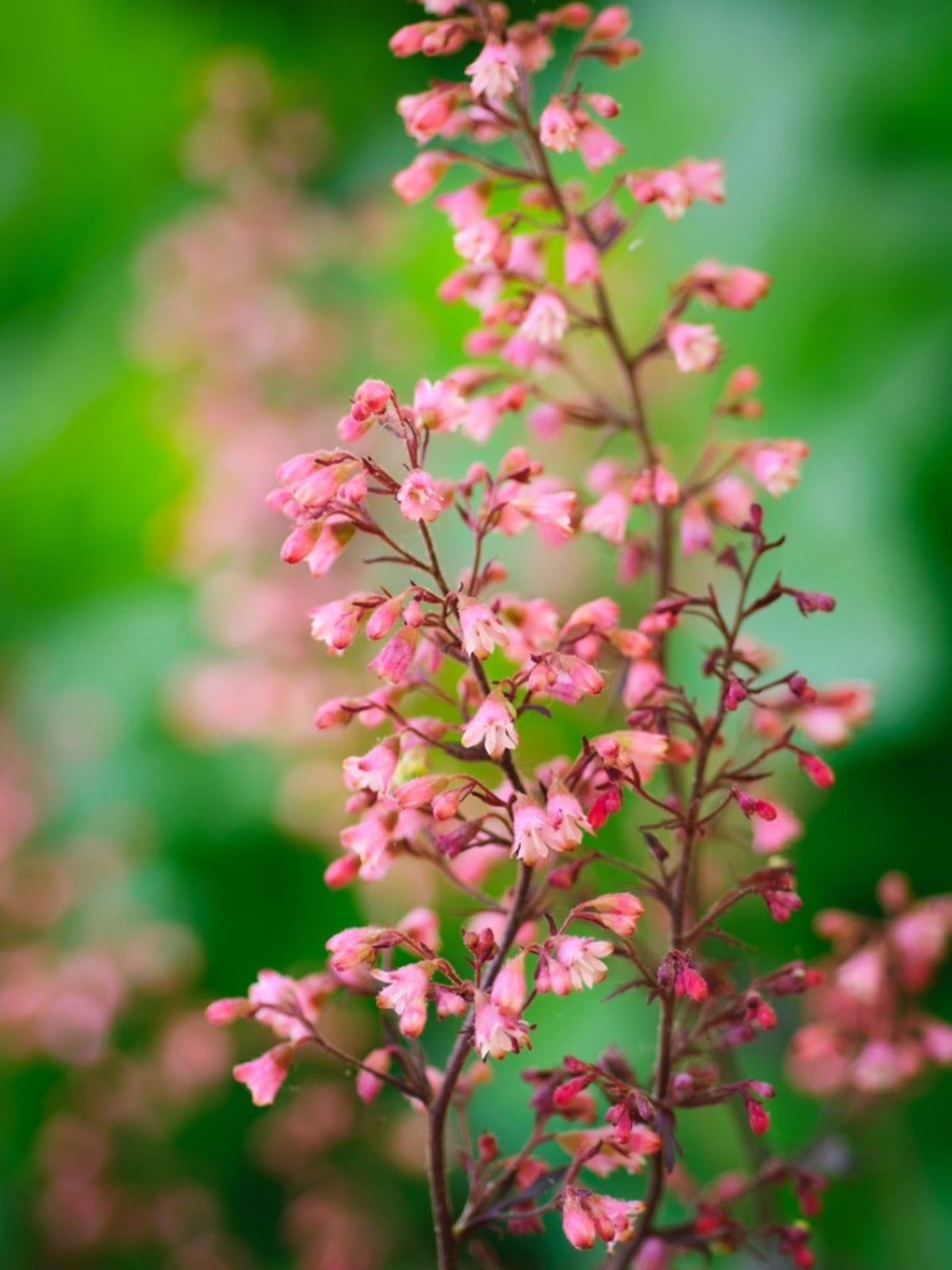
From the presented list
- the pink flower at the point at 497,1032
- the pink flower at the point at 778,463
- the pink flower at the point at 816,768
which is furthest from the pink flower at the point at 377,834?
the pink flower at the point at 778,463

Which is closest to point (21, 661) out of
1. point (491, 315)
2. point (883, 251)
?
point (883, 251)

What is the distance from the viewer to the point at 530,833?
2.11 feet

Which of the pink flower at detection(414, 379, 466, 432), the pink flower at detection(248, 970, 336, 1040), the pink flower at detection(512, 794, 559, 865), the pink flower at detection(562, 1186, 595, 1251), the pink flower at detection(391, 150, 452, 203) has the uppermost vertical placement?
the pink flower at detection(391, 150, 452, 203)

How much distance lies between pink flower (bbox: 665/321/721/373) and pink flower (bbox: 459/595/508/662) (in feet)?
0.90

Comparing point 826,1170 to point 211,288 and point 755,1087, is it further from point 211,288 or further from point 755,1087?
point 211,288

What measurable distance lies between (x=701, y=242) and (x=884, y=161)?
38 centimetres

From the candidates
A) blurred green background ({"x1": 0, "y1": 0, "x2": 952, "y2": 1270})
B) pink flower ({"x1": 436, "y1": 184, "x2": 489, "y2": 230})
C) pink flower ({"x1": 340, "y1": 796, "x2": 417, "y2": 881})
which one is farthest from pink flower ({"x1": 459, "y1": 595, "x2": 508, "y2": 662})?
blurred green background ({"x1": 0, "y1": 0, "x2": 952, "y2": 1270})

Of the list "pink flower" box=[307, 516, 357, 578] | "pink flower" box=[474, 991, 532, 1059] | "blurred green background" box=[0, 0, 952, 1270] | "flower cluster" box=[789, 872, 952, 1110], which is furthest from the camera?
"blurred green background" box=[0, 0, 952, 1270]

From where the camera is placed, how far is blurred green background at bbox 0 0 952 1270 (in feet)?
5.80

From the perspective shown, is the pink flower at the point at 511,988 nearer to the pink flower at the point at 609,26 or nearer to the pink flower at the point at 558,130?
the pink flower at the point at 558,130

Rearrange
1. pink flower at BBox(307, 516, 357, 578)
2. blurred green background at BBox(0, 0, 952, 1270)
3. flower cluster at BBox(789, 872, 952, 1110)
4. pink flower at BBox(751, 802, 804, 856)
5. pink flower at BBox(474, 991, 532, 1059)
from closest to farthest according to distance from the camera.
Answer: pink flower at BBox(474, 991, 532, 1059), pink flower at BBox(307, 516, 357, 578), pink flower at BBox(751, 802, 804, 856), flower cluster at BBox(789, 872, 952, 1110), blurred green background at BBox(0, 0, 952, 1270)

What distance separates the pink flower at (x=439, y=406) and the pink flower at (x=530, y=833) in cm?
20

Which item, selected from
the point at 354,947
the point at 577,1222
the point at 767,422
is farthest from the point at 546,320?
the point at 767,422

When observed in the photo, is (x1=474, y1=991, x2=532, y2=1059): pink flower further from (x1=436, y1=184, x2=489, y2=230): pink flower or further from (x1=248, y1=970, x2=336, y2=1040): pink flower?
(x1=436, y1=184, x2=489, y2=230): pink flower
